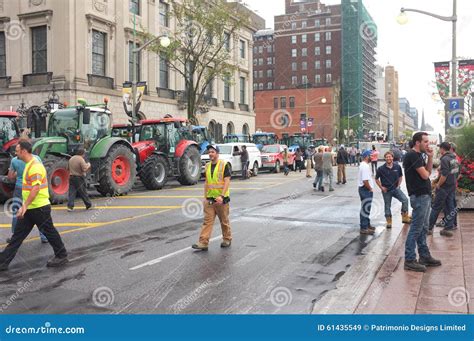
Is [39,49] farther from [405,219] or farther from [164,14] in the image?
[405,219]

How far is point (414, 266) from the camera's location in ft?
22.2

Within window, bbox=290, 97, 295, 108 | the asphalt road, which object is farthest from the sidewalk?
window, bbox=290, 97, 295, 108

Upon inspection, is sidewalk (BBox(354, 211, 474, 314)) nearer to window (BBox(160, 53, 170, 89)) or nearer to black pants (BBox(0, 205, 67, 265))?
black pants (BBox(0, 205, 67, 265))

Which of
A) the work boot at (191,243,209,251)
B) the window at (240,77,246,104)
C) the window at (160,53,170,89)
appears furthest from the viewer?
the window at (240,77,246,104)

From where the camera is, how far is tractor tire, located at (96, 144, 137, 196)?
1562 centimetres

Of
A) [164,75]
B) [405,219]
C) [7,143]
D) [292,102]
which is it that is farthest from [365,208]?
[292,102]

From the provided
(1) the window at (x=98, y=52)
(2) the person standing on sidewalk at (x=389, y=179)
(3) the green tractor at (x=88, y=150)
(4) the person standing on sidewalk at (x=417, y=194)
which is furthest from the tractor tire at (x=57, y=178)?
(1) the window at (x=98, y=52)

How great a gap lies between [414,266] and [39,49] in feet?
98.2

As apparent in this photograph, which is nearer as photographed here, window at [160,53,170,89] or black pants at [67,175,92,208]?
black pants at [67,175,92,208]

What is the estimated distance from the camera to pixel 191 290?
6.10 meters

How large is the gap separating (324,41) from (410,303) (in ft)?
352

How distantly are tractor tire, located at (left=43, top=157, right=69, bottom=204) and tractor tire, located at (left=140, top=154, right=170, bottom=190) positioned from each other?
4.05 m

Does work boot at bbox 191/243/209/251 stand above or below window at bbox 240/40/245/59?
below

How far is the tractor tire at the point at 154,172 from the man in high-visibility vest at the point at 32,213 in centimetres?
1103
